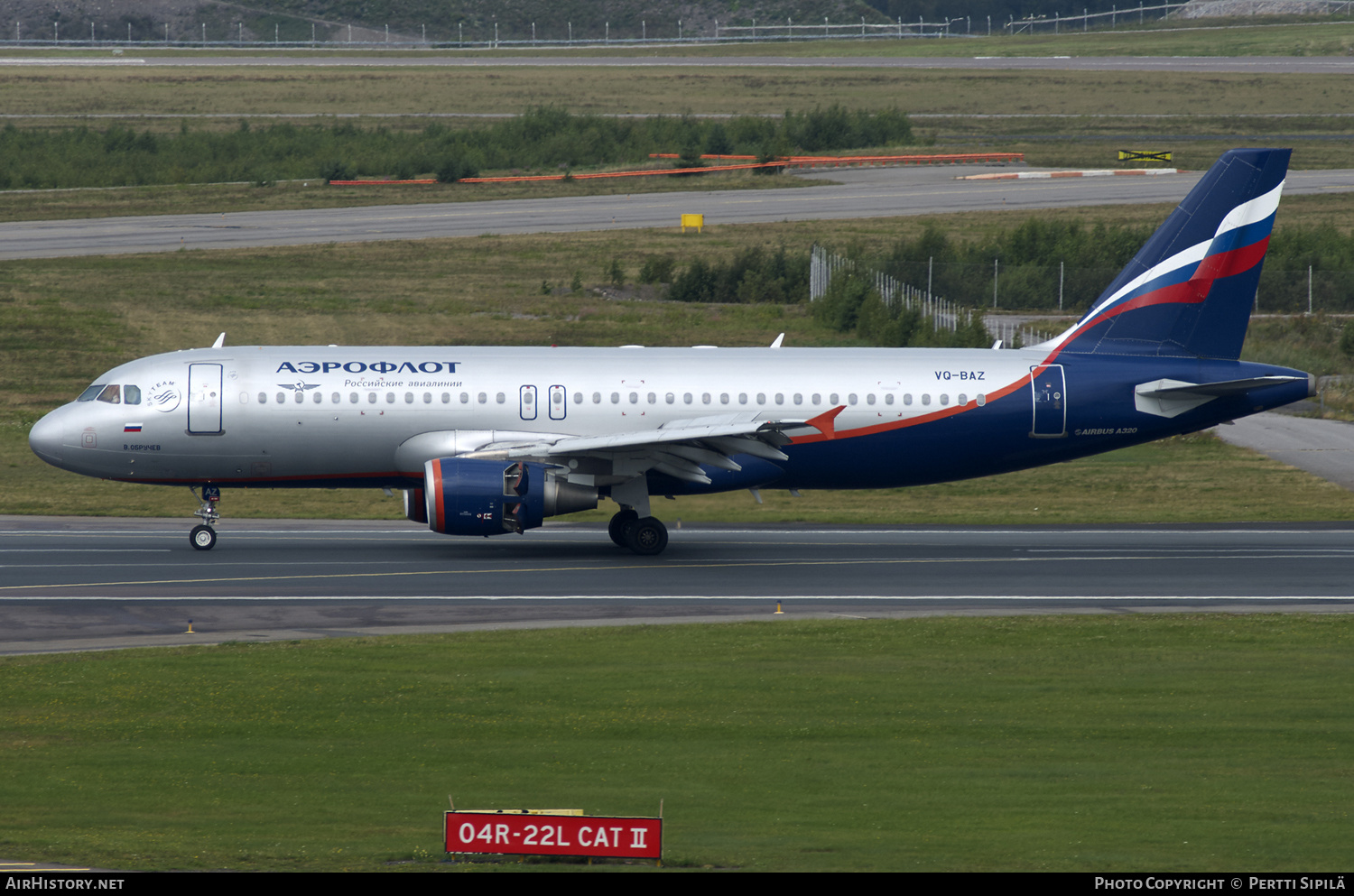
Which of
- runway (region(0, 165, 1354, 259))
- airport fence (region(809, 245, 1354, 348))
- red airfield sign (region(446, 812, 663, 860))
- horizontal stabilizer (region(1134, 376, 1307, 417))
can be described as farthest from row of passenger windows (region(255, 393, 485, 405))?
runway (region(0, 165, 1354, 259))

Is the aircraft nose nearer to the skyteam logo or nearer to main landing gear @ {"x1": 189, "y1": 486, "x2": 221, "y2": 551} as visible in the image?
main landing gear @ {"x1": 189, "y1": 486, "x2": 221, "y2": 551}

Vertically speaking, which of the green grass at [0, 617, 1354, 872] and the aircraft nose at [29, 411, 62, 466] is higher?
the aircraft nose at [29, 411, 62, 466]

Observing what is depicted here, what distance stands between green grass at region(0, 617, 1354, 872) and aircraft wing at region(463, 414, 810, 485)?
6185mm

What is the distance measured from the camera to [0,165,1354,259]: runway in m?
74.9

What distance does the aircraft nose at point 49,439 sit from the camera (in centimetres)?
3347

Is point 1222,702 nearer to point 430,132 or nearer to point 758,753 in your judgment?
point 758,753

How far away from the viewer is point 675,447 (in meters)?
32.4

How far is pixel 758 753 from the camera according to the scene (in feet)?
60.1

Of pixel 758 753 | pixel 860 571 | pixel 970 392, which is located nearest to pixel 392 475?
pixel 860 571

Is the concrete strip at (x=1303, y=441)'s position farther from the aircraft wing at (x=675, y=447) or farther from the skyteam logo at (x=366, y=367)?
the skyteam logo at (x=366, y=367)

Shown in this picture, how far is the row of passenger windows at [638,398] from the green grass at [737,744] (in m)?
8.43

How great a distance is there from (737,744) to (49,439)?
2079 cm

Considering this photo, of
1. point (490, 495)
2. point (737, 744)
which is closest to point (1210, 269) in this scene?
point (490, 495)

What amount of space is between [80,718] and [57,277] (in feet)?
160
